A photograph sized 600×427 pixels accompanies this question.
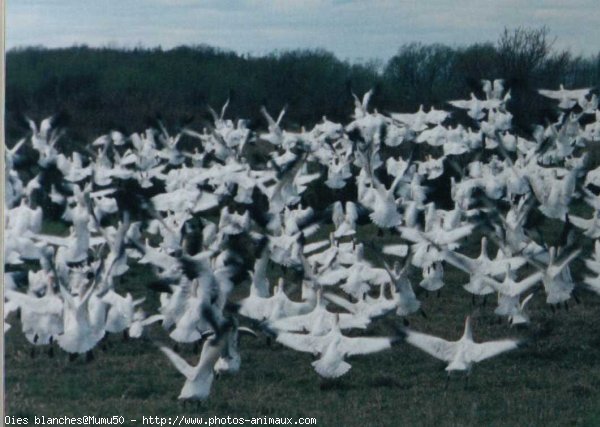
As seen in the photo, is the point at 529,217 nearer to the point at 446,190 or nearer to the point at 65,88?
the point at 446,190

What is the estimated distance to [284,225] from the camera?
20.4 feet

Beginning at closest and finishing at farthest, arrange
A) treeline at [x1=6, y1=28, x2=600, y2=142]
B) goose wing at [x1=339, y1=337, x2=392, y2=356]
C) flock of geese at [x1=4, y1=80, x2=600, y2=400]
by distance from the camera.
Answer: goose wing at [x1=339, y1=337, x2=392, y2=356] → treeline at [x1=6, y1=28, x2=600, y2=142] → flock of geese at [x1=4, y1=80, x2=600, y2=400]

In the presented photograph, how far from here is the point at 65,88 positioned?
20.0 feet

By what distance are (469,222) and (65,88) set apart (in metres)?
2.20

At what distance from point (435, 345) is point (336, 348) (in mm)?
469

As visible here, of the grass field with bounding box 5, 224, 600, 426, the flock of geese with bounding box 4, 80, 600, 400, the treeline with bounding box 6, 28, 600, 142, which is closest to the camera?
the grass field with bounding box 5, 224, 600, 426

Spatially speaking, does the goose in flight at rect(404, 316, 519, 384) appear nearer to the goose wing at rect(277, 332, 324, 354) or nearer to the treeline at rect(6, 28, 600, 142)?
the goose wing at rect(277, 332, 324, 354)

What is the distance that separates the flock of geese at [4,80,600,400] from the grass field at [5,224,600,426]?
0.09 metres

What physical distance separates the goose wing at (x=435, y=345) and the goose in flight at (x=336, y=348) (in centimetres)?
12

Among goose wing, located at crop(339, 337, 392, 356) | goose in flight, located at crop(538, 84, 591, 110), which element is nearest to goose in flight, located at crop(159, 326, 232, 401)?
goose wing, located at crop(339, 337, 392, 356)

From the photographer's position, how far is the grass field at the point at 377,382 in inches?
218

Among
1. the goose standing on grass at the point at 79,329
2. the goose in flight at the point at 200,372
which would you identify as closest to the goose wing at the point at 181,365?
the goose in flight at the point at 200,372

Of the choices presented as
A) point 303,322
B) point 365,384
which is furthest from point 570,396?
point 303,322

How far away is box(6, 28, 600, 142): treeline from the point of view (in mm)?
5863
